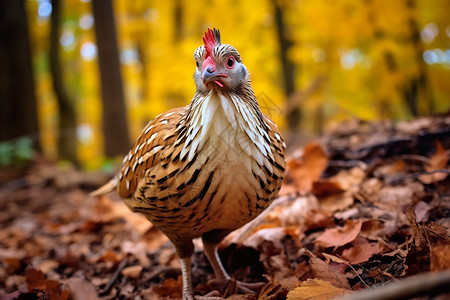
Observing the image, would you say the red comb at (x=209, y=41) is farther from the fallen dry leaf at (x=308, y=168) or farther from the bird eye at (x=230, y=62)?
the fallen dry leaf at (x=308, y=168)

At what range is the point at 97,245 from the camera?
3.74 m

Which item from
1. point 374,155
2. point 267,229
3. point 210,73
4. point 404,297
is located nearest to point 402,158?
point 374,155

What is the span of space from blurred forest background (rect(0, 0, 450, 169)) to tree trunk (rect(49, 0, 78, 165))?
0.09 feet

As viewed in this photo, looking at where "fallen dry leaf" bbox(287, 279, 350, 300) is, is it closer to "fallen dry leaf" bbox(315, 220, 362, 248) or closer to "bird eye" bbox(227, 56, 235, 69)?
"fallen dry leaf" bbox(315, 220, 362, 248)

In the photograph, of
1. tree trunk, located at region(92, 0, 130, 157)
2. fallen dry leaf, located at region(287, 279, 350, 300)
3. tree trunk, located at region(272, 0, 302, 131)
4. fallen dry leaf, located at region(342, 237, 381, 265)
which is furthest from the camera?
tree trunk, located at region(272, 0, 302, 131)

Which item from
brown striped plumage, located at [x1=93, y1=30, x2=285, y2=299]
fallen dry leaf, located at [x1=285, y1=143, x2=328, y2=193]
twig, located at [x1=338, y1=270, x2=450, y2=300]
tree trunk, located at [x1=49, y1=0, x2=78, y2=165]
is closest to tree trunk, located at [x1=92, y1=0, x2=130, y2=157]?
tree trunk, located at [x1=49, y1=0, x2=78, y2=165]

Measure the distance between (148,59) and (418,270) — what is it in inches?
544

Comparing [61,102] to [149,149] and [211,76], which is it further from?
[211,76]

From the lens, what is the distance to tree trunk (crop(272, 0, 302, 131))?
10.0 m

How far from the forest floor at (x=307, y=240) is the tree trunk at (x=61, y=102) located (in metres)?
5.82

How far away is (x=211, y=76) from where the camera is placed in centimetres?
180

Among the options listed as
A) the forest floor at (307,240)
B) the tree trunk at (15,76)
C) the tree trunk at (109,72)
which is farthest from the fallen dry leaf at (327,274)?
the tree trunk at (15,76)

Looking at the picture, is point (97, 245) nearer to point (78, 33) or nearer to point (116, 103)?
point (116, 103)

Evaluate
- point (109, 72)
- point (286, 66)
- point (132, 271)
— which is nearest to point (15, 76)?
point (109, 72)
